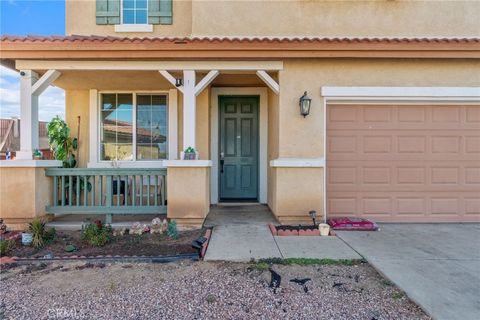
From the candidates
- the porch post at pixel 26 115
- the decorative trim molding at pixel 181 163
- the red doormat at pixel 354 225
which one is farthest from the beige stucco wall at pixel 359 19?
the red doormat at pixel 354 225

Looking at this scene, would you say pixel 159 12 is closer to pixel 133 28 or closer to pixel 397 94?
pixel 133 28

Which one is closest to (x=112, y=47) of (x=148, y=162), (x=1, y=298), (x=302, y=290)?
(x=148, y=162)

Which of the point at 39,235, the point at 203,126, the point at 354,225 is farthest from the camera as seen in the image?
the point at 203,126

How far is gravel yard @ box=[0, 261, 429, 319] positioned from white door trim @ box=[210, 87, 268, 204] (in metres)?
3.51

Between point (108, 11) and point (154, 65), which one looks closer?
point (154, 65)

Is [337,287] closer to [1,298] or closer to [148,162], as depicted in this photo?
[1,298]

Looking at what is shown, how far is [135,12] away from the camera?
703 centimetres

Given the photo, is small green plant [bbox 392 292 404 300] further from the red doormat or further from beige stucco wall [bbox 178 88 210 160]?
beige stucco wall [bbox 178 88 210 160]

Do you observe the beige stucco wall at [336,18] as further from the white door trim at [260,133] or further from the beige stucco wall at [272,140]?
the beige stucco wall at [272,140]

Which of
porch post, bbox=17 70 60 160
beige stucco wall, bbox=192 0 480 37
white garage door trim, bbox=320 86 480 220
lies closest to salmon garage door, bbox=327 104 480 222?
white garage door trim, bbox=320 86 480 220

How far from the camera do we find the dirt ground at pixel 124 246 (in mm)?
4074

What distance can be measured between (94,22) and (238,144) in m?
4.52

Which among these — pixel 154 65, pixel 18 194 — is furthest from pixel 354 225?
pixel 18 194

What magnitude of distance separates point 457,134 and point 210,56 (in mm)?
4858
